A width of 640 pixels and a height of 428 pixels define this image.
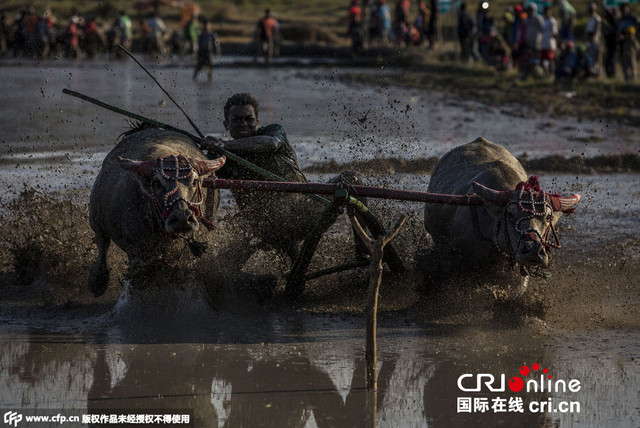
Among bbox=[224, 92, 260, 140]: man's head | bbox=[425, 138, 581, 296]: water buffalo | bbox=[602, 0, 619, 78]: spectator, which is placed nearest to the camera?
bbox=[425, 138, 581, 296]: water buffalo

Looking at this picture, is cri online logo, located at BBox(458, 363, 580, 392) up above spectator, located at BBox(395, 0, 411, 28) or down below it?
below

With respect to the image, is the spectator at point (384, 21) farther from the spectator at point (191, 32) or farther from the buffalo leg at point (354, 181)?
the buffalo leg at point (354, 181)

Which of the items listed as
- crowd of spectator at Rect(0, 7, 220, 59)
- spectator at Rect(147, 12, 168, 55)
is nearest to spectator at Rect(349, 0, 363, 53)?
crowd of spectator at Rect(0, 7, 220, 59)

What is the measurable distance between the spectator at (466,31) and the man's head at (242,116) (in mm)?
17853

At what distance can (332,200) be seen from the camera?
6652 mm

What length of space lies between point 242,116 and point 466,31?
18.6 m

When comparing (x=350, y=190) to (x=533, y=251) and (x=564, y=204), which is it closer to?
(x=533, y=251)

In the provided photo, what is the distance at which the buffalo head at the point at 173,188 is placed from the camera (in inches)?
223

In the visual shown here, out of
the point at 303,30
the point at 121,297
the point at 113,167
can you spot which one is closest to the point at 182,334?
the point at 121,297

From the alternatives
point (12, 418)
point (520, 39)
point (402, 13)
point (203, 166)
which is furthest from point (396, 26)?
point (12, 418)

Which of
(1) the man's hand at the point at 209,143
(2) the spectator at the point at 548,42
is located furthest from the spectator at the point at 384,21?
(1) the man's hand at the point at 209,143

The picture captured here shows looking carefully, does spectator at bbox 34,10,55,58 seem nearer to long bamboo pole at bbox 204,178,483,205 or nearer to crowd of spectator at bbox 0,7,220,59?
crowd of spectator at bbox 0,7,220,59

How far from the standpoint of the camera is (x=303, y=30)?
36.7 meters

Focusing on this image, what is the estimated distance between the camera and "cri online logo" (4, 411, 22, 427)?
4980 millimetres
